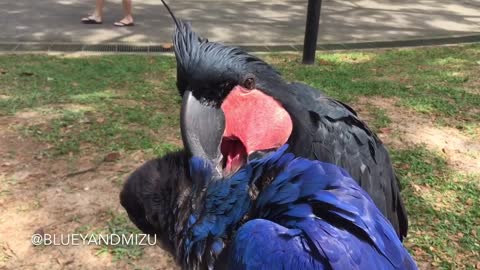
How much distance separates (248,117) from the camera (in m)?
1.75

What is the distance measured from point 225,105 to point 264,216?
20.2 inches

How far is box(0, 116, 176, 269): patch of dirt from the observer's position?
2.45 m

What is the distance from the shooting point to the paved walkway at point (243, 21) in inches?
265

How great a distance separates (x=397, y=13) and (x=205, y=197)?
845 centimetres

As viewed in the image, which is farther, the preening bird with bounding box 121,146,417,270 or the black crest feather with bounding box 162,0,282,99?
the black crest feather with bounding box 162,0,282,99

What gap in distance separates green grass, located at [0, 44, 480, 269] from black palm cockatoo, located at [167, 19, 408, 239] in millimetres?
881

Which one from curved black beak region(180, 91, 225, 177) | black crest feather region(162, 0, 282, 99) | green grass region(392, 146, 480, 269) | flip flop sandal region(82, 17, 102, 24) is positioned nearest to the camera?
curved black beak region(180, 91, 225, 177)

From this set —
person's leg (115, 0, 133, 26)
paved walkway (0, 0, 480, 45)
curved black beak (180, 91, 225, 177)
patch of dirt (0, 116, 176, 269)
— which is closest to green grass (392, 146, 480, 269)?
patch of dirt (0, 116, 176, 269)

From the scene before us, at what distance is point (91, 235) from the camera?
260cm

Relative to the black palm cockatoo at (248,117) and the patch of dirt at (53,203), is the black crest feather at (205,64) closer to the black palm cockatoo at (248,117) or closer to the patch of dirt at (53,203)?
the black palm cockatoo at (248,117)

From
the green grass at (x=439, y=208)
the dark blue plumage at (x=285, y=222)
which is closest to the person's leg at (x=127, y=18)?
the green grass at (x=439, y=208)

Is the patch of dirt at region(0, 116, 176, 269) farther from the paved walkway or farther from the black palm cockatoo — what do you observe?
the paved walkway

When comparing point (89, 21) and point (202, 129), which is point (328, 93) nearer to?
point (202, 129)

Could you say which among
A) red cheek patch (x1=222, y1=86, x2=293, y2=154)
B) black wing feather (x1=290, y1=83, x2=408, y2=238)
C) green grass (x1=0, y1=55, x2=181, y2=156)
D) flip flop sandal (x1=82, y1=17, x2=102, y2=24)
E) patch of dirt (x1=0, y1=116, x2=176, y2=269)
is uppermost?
red cheek patch (x1=222, y1=86, x2=293, y2=154)
